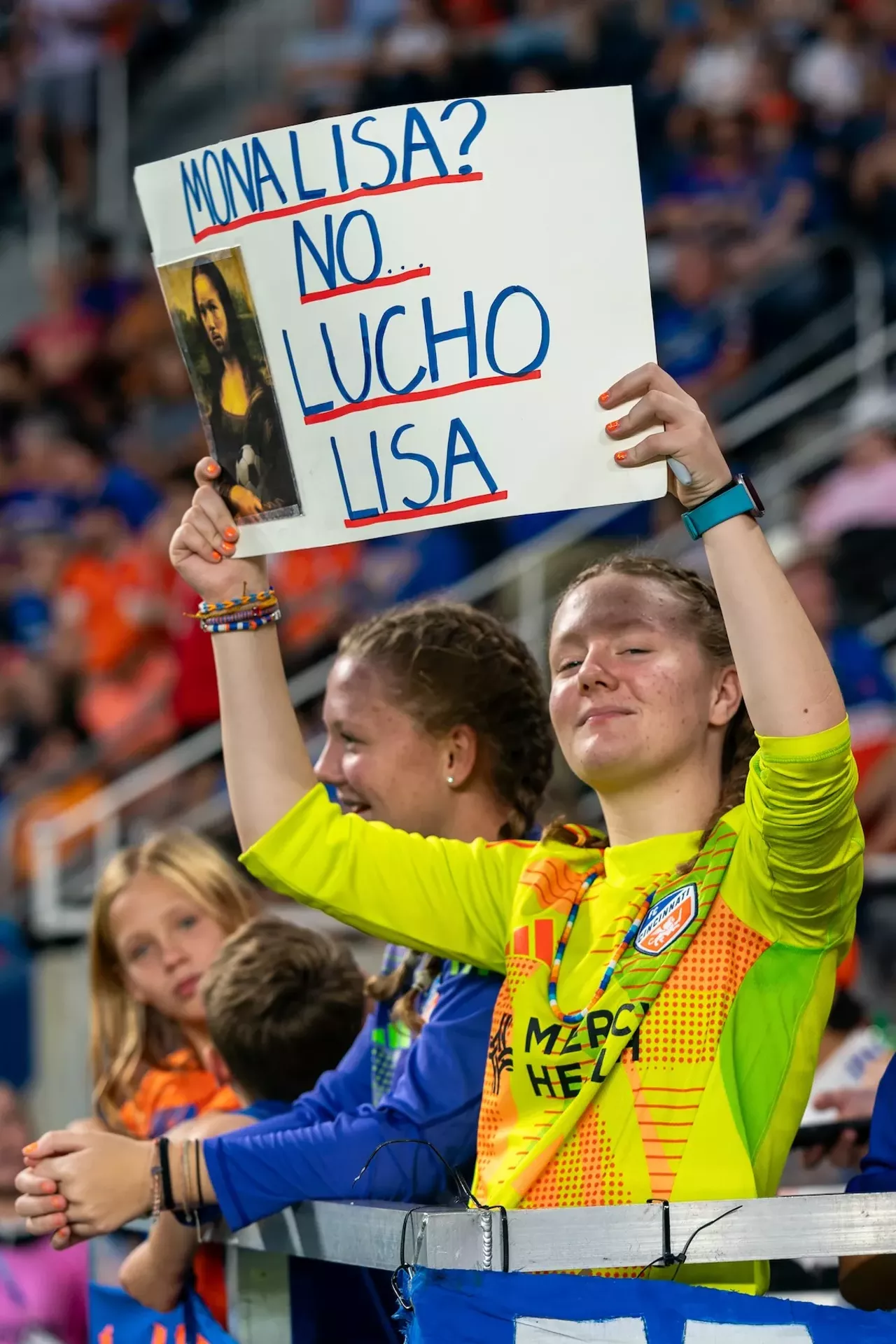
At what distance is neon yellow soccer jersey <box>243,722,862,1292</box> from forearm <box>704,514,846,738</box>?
0.02 m

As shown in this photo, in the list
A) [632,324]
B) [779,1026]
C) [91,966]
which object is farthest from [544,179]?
[91,966]

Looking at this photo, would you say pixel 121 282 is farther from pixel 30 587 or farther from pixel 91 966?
pixel 91 966

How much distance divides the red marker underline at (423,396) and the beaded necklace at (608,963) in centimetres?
52

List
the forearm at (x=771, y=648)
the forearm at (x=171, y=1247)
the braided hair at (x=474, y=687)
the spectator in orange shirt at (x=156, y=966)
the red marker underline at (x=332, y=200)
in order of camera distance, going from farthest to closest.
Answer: the spectator in orange shirt at (x=156, y=966), the braided hair at (x=474, y=687), the forearm at (x=171, y=1247), the red marker underline at (x=332, y=200), the forearm at (x=771, y=648)

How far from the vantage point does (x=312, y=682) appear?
5.99 m

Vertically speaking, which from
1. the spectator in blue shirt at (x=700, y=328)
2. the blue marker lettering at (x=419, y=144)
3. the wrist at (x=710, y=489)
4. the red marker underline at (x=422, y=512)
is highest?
the spectator in blue shirt at (x=700, y=328)

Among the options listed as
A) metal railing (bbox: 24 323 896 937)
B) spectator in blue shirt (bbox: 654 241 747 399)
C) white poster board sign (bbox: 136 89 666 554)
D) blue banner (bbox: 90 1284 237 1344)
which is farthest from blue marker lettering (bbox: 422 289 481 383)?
spectator in blue shirt (bbox: 654 241 747 399)

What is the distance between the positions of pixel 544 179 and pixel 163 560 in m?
5.59

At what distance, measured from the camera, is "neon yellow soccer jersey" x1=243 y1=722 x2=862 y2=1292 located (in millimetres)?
1673

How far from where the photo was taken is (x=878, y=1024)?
10.9 ft

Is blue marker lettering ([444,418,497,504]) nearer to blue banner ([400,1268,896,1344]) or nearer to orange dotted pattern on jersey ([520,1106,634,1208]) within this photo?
orange dotted pattern on jersey ([520,1106,634,1208])

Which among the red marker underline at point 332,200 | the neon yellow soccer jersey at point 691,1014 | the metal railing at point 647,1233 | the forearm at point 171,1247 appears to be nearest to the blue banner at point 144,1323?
the forearm at point 171,1247

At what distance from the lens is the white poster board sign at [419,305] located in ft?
6.07

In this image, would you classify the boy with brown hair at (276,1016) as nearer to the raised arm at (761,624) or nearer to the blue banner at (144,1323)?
the blue banner at (144,1323)
